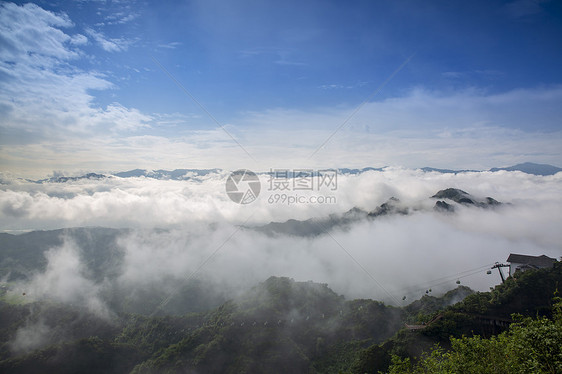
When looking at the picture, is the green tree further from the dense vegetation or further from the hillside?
the hillside

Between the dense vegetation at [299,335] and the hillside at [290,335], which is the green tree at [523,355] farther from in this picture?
the hillside at [290,335]

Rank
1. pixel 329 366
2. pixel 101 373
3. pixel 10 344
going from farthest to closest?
pixel 10 344
pixel 101 373
pixel 329 366

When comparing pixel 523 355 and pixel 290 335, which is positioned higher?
pixel 523 355

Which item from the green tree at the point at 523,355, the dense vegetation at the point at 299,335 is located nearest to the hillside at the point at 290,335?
the dense vegetation at the point at 299,335

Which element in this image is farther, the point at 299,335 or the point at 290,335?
the point at 299,335

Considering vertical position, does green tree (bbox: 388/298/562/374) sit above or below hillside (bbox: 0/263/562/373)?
above

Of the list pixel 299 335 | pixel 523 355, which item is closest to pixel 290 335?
pixel 299 335

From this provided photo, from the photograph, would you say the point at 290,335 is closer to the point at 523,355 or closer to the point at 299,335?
the point at 299,335

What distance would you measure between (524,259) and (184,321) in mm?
188862

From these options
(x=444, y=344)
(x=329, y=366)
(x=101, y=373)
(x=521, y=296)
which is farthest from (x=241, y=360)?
(x=521, y=296)

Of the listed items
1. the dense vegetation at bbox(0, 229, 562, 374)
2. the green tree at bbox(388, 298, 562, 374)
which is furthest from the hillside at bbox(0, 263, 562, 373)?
the green tree at bbox(388, 298, 562, 374)

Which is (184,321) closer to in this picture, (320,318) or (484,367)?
(320,318)

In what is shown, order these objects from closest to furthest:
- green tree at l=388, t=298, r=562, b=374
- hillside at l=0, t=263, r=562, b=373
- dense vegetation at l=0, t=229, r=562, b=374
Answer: green tree at l=388, t=298, r=562, b=374
dense vegetation at l=0, t=229, r=562, b=374
hillside at l=0, t=263, r=562, b=373

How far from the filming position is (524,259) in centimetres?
10931
